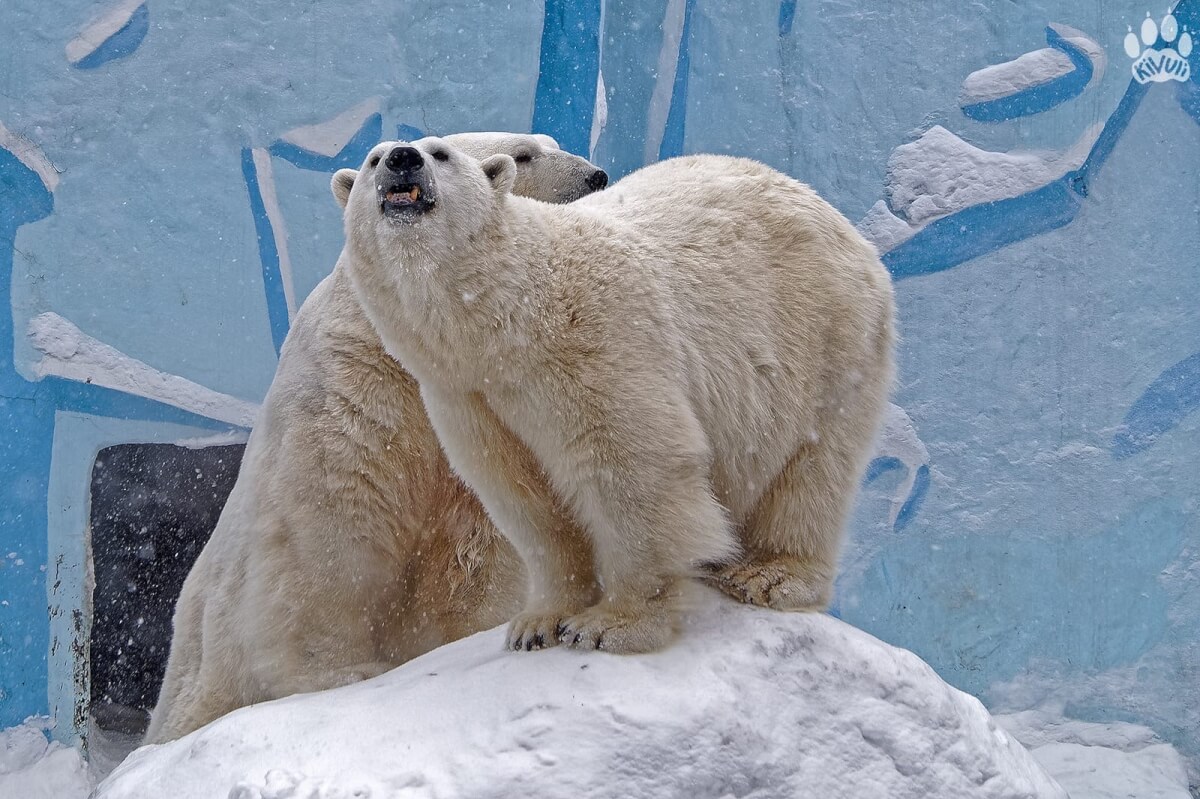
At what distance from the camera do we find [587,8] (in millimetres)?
6227

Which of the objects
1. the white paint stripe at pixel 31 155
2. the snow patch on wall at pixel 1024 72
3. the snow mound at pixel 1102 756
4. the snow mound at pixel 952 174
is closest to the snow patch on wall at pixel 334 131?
the white paint stripe at pixel 31 155

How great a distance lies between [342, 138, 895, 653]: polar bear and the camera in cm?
217

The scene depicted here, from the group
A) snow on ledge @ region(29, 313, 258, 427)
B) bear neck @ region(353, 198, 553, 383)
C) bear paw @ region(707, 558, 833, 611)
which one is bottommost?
snow on ledge @ region(29, 313, 258, 427)

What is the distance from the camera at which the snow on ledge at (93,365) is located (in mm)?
5551

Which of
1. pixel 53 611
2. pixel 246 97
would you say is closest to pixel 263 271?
pixel 246 97

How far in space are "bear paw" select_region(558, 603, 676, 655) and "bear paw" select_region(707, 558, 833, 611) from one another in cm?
27

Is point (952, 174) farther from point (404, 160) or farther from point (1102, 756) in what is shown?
point (404, 160)

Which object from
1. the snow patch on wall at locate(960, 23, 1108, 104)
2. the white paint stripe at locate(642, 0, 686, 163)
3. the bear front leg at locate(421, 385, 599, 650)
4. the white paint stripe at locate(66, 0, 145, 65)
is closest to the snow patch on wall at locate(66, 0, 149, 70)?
the white paint stripe at locate(66, 0, 145, 65)

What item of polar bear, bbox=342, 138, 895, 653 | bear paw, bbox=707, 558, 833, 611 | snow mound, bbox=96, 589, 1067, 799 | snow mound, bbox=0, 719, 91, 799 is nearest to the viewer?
snow mound, bbox=96, 589, 1067, 799

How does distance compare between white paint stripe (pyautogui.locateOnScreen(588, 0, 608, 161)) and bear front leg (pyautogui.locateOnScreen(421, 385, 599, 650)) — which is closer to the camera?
bear front leg (pyautogui.locateOnScreen(421, 385, 599, 650))

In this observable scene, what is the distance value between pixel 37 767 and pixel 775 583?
4.27 m

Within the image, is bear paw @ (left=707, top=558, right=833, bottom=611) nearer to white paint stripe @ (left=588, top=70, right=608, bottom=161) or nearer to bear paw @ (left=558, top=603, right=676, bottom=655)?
bear paw @ (left=558, top=603, right=676, bottom=655)

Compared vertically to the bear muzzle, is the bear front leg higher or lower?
lower

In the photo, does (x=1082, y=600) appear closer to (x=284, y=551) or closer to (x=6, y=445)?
(x=284, y=551)
